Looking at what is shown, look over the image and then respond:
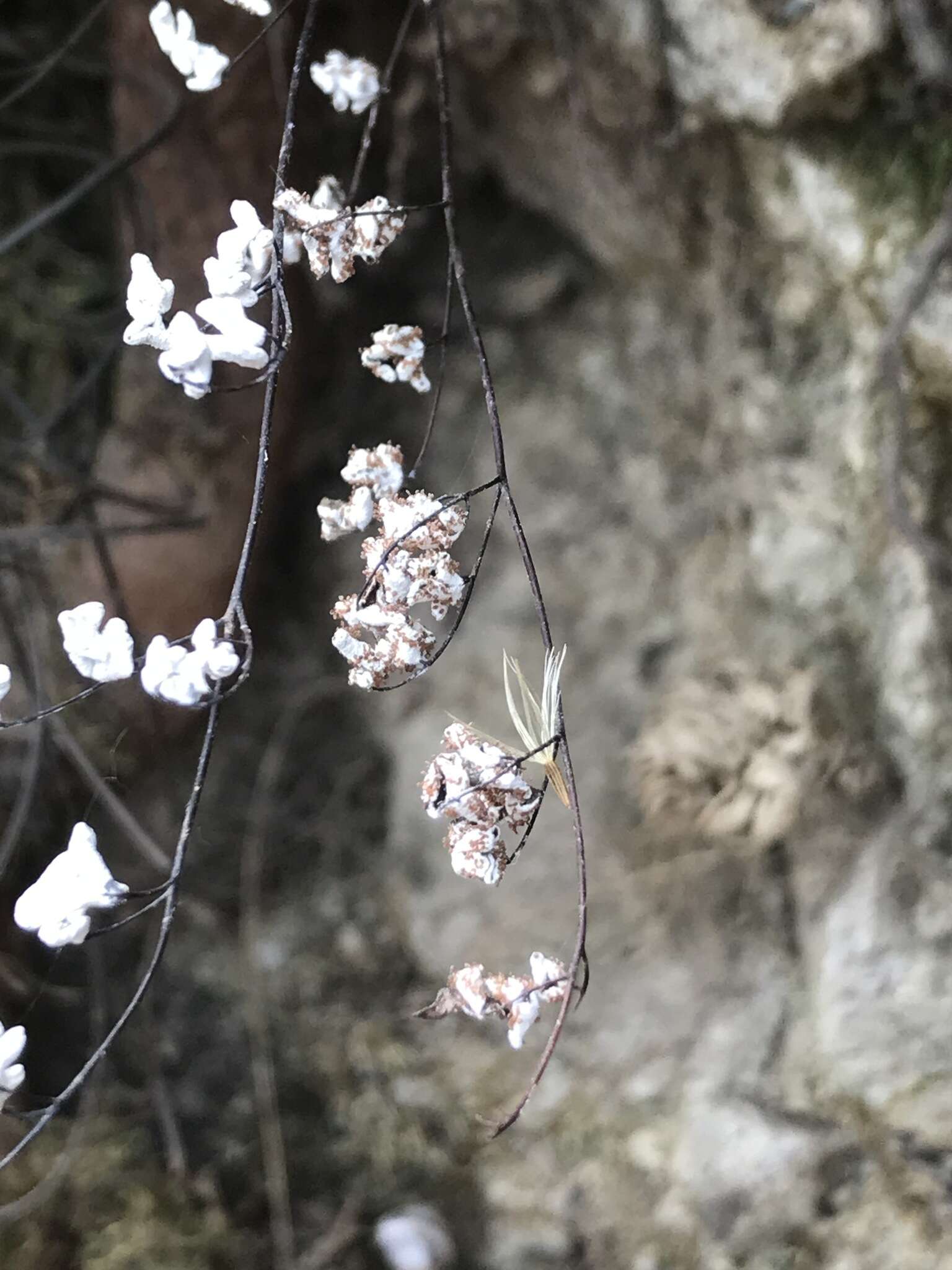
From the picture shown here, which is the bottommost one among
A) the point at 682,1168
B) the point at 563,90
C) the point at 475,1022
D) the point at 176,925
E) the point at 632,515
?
the point at 682,1168

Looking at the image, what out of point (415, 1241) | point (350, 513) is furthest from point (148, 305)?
point (415, 1241)

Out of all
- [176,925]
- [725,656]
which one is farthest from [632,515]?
[176,925]

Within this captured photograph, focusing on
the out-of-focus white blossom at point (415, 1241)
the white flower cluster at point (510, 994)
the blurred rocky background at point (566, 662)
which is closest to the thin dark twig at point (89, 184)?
the blurred rocky background at point (566, 662)

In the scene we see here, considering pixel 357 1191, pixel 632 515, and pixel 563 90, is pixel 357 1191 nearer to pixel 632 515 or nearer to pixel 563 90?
pixel 632 515

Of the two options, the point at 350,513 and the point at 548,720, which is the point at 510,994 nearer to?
the point at 548,720

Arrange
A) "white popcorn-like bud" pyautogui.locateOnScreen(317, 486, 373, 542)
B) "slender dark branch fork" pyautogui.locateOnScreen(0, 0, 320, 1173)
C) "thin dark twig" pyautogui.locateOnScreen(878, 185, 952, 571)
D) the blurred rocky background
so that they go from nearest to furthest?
1. "slender dark branch fork" pyautogui.locateOnScreen(0, 0, 320, 1173)
2. "white popcorn-like bud" pyautogui.locateOnScreen(317, 486, 373, 542)
3. "thin dark twig" pyautogui.locateOnScreen(878, 185, 952, 571)
4. the blurred rocky background

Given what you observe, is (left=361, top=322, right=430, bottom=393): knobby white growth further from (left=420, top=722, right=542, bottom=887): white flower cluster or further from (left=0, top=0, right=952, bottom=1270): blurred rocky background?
(left=0, top=0, right=952, bottom=1270): blurred rocky background

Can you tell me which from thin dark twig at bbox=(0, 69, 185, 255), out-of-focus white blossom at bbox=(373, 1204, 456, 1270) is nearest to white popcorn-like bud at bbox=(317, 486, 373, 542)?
thin dark twig at bbox=(0, 69, 185, 255)
